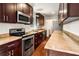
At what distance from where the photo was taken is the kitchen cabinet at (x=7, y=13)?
68.9 inches

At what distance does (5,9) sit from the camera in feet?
6.03

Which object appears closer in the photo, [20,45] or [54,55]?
[54,55]

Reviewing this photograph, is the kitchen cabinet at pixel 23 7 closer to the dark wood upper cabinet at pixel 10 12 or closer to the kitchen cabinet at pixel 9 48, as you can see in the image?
the dark wood upper cabinet at pixel 10 12

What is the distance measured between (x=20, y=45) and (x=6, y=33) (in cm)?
34

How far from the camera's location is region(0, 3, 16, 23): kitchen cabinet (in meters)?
1.75

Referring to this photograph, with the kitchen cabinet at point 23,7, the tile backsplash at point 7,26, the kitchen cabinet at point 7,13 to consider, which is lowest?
the tile backsplash at point 7,26

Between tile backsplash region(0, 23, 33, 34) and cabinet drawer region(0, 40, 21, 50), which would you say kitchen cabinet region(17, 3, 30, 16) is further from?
cabinet drawer region(0, 40, 21, 50)

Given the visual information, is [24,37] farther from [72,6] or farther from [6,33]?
[72,6]

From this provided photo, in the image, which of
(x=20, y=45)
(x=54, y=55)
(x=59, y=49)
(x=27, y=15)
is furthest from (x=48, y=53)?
(x=27, y=15)

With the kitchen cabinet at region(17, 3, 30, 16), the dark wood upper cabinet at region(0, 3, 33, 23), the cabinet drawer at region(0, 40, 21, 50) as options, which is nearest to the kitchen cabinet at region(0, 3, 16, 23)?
the dark wood upper cabinet at region(0, 3, 33, 23)

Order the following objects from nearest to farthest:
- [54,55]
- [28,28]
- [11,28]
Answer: [54,55] < [11,28] < [28,28]

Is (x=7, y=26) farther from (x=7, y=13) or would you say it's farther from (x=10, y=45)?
(x=10, y=45)

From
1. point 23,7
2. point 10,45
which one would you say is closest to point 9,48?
point 10,45

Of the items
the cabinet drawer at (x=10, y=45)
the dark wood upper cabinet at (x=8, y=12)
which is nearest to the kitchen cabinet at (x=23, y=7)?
the dark wood upper cabinet at (x=8, y=12)
